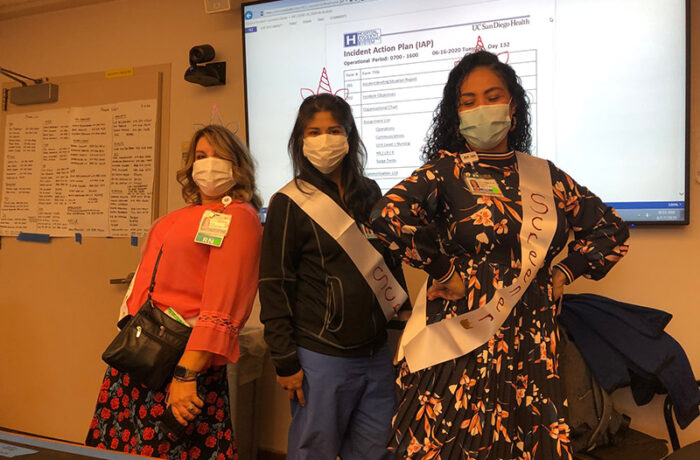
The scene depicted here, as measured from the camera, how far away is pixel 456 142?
1.31 m

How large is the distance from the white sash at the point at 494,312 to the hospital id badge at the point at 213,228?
611 millimetres

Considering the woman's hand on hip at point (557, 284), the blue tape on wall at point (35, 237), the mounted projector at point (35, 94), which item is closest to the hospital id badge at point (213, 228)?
the woman's hand on hip at point (557, 284)

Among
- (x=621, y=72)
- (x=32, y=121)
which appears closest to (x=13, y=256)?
(x=32, y=121)

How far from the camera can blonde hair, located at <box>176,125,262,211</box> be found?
154cm

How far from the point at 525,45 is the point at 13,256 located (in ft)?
9.94

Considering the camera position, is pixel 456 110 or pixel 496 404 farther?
pixel 456 110

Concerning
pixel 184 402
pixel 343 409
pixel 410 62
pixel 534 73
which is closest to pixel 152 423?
pixel 184 402

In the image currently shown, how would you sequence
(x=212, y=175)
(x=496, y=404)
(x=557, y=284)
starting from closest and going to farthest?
(x=496, y=404) → (x=557, y=284) → (x=212, y=175)

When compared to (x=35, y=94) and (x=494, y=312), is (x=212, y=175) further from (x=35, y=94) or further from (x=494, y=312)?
(x=35, y=94)

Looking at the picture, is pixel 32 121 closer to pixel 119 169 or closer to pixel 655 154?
pixel 119 169

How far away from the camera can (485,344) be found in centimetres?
112

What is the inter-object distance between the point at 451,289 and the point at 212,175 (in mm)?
828

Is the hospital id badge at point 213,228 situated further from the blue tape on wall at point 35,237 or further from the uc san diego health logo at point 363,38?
the blue tape on wall at point 35,237

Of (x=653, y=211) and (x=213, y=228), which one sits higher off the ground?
(x=653, y=211)
